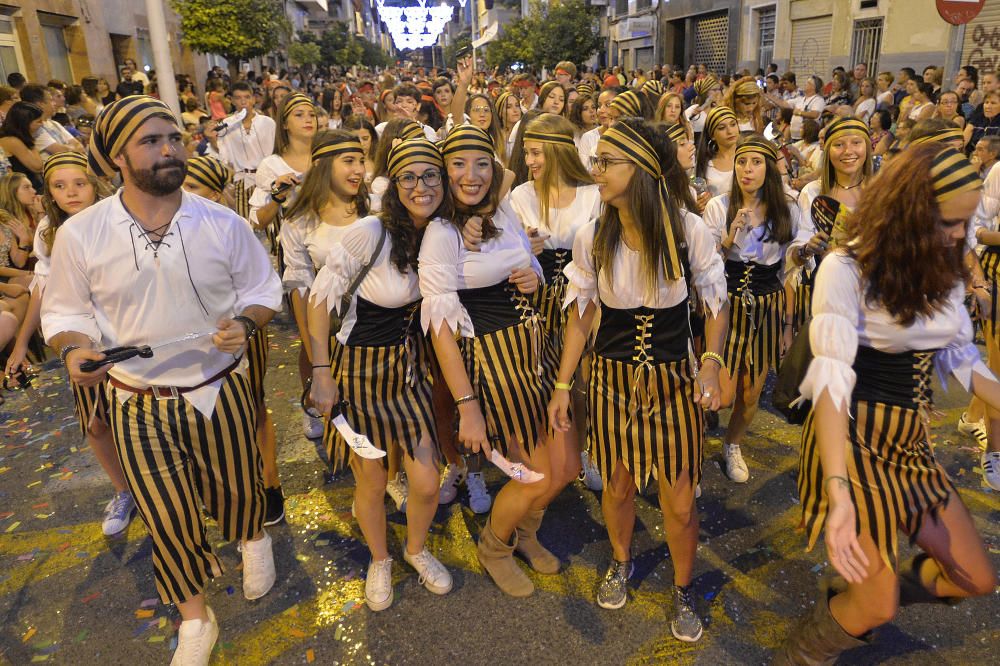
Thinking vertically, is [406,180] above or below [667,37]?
below

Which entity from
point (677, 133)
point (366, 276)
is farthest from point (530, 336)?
point (677, 133)

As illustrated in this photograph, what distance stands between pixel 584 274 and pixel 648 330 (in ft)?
1.20

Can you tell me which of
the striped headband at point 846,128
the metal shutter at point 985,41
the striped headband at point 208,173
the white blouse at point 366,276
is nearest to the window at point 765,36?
the metal shutter at point 985,41

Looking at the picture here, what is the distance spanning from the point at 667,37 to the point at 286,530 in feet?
102

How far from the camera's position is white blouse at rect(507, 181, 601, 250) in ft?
12.9

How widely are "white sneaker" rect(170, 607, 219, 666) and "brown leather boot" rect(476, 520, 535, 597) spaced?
1.26 meters

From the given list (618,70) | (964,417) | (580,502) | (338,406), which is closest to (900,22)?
(618,70)

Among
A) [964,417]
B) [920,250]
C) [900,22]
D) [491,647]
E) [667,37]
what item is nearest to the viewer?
[920,250]

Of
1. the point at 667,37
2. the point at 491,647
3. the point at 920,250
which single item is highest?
the point at 667,37

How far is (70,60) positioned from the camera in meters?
20.3

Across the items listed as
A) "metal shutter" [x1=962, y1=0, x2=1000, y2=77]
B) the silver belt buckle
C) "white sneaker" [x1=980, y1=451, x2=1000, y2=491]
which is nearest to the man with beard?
the silver belt buckle

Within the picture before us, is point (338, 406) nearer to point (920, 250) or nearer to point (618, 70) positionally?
point (920, 250)

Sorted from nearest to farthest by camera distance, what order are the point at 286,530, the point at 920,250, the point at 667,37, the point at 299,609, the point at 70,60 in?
the point at 920,250, the point at 299,609, the point at 286,530, the point at 70,60, the point at 667,37

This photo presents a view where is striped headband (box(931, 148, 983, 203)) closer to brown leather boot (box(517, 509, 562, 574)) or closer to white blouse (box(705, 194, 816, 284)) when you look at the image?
white blouse (box(705, 194, 816, 284))
